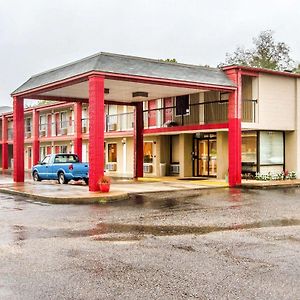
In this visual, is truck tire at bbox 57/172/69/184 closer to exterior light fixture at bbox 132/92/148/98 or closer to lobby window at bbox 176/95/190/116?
exterior light fixture at bbox 132/92/148/98

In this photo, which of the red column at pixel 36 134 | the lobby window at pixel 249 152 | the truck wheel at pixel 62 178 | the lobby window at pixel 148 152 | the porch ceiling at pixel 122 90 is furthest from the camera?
the red column at pixel 36 134

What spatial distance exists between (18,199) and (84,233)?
8.10 meters

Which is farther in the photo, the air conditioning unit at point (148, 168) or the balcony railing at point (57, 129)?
the balcony railing at point (57, 129)

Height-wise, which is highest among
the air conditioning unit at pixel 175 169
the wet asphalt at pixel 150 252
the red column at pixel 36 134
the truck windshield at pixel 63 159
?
the red column at pixel 36 134

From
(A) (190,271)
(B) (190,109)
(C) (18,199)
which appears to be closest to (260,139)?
(B) (190,109)

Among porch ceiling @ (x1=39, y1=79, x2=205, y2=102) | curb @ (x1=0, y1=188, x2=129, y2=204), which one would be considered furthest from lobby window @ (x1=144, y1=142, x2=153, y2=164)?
curb @ (x1=0, y1=188, x2=129, y2=204)

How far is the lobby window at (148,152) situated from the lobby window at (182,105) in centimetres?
375

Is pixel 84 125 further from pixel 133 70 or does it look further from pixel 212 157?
pixel 133 70

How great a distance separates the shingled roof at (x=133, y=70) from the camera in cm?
1955

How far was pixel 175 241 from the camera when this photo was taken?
905cm

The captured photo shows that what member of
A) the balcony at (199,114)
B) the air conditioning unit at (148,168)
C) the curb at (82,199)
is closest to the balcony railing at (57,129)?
the air conditioning unit at (148,168)

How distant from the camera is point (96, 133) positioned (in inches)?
732

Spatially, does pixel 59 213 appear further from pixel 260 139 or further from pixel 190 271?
pixel 260 139

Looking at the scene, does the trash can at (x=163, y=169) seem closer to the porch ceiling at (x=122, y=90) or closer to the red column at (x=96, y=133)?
the porch ceiling at (x=122, y=90)
